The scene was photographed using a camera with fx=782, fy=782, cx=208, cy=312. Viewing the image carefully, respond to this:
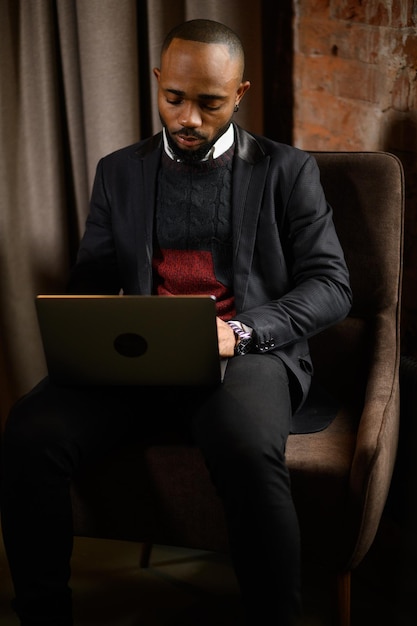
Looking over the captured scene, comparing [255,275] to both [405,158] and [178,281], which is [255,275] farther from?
[405,158]

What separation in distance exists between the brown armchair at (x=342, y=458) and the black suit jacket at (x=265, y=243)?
118 millimetres

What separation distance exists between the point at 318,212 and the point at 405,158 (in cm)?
36

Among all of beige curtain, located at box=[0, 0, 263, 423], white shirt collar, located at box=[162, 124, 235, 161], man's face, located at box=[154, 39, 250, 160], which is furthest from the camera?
beige curtain, located at box=[0, 0, 263, 423]

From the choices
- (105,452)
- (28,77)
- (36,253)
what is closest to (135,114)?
(28,77)

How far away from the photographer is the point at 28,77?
1979 millimetres

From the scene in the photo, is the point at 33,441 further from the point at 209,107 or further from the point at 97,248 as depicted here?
the point at 209,107

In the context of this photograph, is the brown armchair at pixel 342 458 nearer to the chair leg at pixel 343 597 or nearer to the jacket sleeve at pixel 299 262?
the chair leg at pixel 343 597

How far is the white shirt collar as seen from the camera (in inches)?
64.4

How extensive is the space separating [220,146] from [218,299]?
32 centimetres

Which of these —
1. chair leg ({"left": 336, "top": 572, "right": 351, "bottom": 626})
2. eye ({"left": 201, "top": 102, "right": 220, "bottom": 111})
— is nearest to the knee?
chair leg ({"left": 336, "top": 572, "right": 351, "bottom": 626})

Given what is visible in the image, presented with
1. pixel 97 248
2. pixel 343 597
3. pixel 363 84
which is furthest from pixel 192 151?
pixel 343 597

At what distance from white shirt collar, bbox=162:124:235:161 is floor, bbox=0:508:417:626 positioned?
0.95 metres

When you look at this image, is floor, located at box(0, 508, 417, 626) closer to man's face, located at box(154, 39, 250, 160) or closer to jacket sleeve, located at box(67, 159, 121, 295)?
jacket sleeve, located at box(67, 159, 121, 295)

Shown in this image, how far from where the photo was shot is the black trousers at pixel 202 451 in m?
1.29
